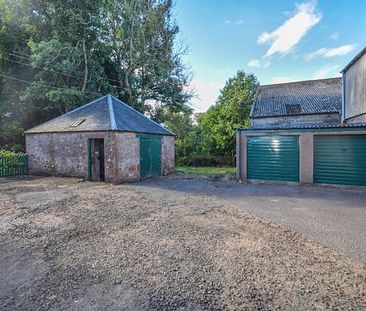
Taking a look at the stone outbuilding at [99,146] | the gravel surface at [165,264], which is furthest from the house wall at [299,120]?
the gravel surface at [165,264]

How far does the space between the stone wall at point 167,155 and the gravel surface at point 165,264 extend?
881cm

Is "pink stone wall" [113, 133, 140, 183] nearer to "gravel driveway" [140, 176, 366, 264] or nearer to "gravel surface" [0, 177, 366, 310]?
"gravel driveway" [140, 176, 366, 264]

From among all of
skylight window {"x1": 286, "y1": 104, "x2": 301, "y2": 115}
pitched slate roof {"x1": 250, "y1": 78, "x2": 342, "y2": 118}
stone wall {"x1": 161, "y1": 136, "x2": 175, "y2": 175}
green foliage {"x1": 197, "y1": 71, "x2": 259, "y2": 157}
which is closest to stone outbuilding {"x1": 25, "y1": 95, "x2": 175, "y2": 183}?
stone wall {"x1": 161, "y1": 136, "x2": 175, "y2": 175}

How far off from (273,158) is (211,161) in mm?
12574

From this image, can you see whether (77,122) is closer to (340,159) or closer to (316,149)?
(316,149)

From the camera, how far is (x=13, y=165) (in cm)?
1435

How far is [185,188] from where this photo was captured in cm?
1085

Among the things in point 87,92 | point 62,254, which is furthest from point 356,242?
point 87,92

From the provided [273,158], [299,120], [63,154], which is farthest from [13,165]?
[299,120]

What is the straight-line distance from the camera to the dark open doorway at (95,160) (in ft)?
42.6

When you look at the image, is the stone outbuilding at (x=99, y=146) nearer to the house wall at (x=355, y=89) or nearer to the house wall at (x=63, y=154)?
the house wall at (x=63, y=154)

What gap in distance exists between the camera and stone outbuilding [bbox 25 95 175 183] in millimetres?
12219

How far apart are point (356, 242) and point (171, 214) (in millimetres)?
4153

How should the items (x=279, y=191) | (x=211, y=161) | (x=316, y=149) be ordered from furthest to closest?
(x=211, y=161)
(x=316, y=149)
(x=279, y=191)
